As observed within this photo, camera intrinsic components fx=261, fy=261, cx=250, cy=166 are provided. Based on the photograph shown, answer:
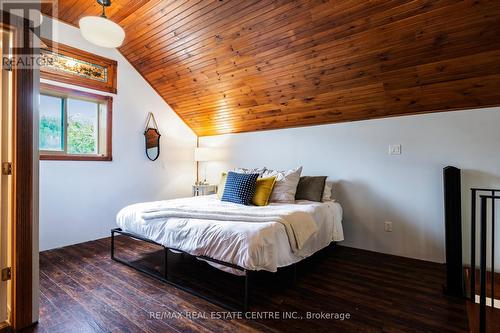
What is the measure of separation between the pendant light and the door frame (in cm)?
→ 60

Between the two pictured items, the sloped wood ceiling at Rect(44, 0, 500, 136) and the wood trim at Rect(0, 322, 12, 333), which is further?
the sloped wood ceiling at Rect(44, 0, 500, 136)

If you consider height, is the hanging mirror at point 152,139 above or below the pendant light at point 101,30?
below

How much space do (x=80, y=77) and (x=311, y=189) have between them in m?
3.29

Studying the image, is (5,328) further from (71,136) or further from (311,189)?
(311,189)

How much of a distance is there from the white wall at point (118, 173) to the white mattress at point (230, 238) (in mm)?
1128

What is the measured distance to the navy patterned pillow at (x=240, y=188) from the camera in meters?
3.02

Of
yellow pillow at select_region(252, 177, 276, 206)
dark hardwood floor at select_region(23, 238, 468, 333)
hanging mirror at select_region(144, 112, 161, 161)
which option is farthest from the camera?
hanging mirror at select_region(144, 112, 161, 161)

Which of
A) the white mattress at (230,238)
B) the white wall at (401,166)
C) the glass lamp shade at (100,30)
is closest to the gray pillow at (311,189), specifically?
the white wall at (401,166)

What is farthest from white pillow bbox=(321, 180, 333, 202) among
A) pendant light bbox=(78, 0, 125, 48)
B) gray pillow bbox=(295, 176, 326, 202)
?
pendant light bbox=(78, 0, 125, 48)

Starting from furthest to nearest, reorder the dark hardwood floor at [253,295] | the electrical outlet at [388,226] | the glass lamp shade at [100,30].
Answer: the electrical outlet at [388,226] → the glass lamp shade at [100,30] → the dark hardwood floor at [253,295]

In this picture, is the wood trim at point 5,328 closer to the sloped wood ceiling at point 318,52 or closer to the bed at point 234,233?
the bed at point 234,233

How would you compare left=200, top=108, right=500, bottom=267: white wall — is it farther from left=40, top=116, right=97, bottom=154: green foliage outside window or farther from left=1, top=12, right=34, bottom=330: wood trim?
left=1, top=12, right=34, bottom=330: wood trim

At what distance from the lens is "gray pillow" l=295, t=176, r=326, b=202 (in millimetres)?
3184

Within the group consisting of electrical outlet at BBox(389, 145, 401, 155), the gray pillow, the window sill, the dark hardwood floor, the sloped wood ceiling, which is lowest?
the dark hardwood floor
